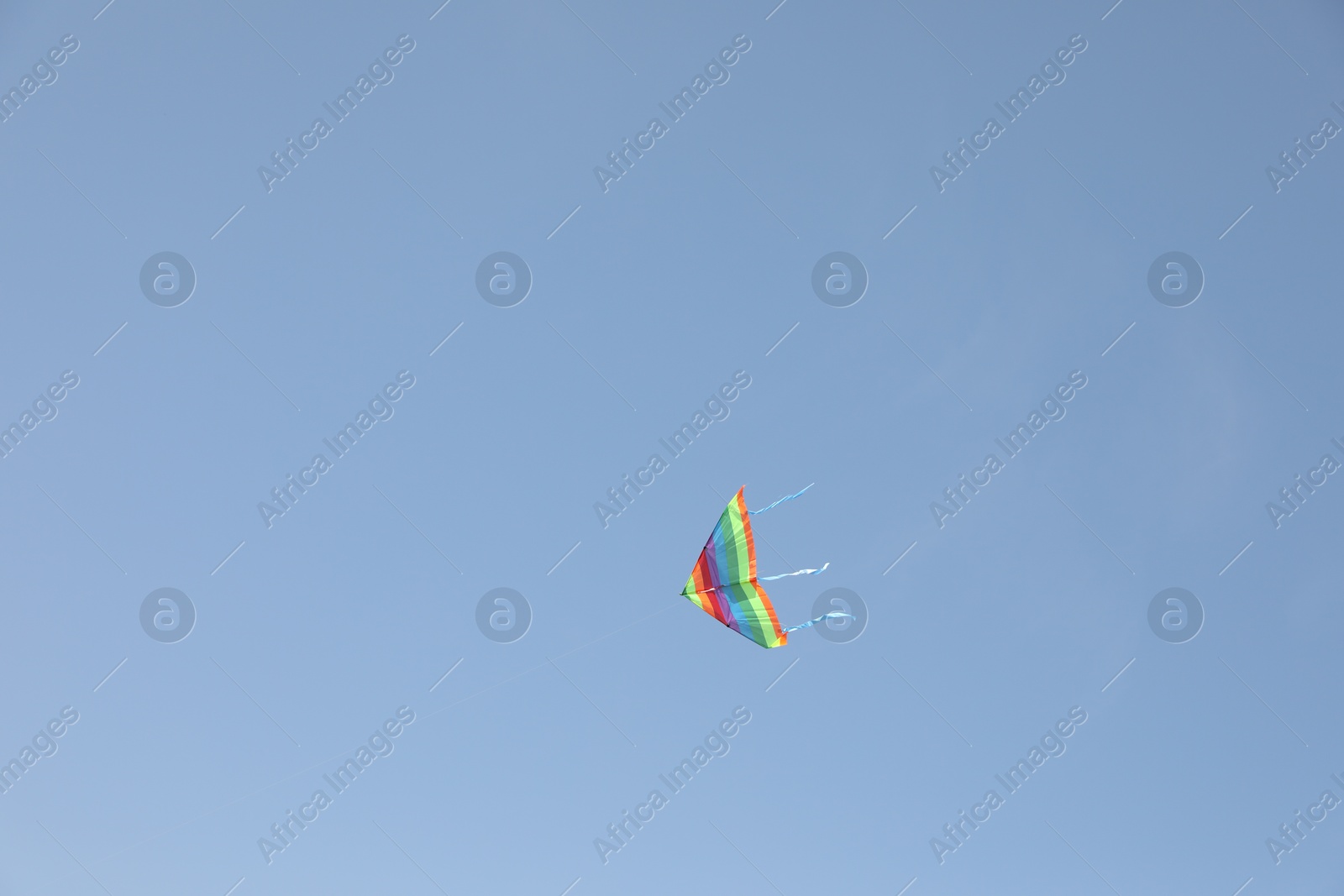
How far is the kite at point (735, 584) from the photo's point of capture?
19.2 m

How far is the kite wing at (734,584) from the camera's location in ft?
63.0

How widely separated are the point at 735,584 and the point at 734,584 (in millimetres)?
30

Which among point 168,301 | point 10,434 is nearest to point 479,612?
point 168,301

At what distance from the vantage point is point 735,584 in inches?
765

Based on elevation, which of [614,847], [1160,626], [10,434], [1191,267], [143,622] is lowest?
[1160,626]

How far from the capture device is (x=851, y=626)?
942 inches

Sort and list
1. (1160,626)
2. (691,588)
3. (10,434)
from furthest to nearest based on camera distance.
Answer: (1160,626) → (10,434) → (691,588)

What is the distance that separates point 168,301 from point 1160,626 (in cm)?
3132

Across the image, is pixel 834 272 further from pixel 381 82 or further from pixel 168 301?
pixel 168 301

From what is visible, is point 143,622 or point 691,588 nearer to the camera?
point 691,588

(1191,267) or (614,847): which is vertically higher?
(1191,267)

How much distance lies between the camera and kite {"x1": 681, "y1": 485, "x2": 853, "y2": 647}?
19172 millimetres

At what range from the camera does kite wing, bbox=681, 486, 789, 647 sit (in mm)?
19188

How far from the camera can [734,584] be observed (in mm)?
19438
